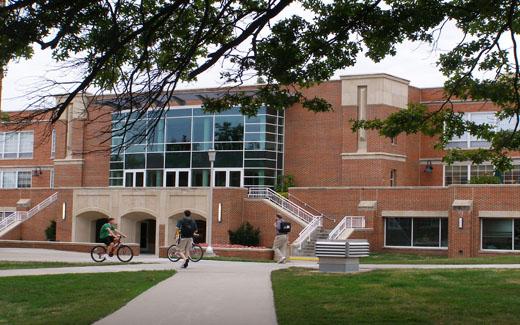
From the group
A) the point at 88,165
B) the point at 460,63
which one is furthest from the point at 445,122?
the point at 88,165

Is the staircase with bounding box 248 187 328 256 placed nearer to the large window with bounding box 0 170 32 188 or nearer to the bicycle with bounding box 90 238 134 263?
the bicycle with bounding box 90 238 134 263

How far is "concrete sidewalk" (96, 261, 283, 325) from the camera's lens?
40.3ft

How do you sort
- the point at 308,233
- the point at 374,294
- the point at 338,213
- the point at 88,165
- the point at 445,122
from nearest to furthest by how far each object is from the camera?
the point at 374,294
the point at 445,122
the point at 308,233
the point at 338,213
the point at 88,165

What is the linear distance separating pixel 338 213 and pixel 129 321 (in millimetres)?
36077

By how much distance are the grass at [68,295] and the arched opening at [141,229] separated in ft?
102

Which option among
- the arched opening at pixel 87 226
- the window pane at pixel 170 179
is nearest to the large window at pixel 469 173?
the window pane at pixel 170 179

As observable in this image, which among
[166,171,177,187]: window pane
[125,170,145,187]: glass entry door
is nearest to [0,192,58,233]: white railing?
[125,170,145,187]: glass entry door

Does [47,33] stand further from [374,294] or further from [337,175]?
[337,175]

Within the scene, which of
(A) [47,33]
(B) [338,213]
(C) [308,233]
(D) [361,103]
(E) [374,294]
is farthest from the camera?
(D) [361,103]

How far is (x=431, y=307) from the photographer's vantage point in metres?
13.2

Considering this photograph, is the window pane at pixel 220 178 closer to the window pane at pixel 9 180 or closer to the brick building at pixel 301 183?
the brick building at pixel 301 183

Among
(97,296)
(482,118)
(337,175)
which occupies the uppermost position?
(482,118)

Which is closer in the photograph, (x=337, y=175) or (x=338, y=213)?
(x=338, y=213)

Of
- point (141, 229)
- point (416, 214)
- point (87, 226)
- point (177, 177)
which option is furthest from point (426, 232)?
point (87, 226)
